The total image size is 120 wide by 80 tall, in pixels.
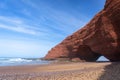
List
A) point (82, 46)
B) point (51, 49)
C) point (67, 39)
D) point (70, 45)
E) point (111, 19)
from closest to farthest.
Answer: point (111, 19) → point (82, 46) → point (70, 45) → point (67, 39) → point (51, 49)

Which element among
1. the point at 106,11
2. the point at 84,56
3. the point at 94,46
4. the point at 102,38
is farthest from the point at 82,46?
the point at 106,11

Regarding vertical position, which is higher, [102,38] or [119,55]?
[102,38]

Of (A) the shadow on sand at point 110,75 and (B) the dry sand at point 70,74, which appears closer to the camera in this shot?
(A) the shadow on sand at point 110,75

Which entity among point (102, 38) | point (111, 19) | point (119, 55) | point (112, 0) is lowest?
point (119, 55)

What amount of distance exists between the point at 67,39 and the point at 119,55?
28.4 m

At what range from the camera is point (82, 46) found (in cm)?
4691

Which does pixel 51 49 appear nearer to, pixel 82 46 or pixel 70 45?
pixel 70 45

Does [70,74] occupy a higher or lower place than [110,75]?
higher

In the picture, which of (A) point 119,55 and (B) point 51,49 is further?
(B) point 51,49

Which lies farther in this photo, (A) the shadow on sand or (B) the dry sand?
(B) the dry sand

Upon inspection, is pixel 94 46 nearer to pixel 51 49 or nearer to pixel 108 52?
pixel 108 52

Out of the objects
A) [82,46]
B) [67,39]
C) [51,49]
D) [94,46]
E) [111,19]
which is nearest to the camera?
[111,19]

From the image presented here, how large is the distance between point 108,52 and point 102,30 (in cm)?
402

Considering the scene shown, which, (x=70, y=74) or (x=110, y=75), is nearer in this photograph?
(x=110, y=75)
